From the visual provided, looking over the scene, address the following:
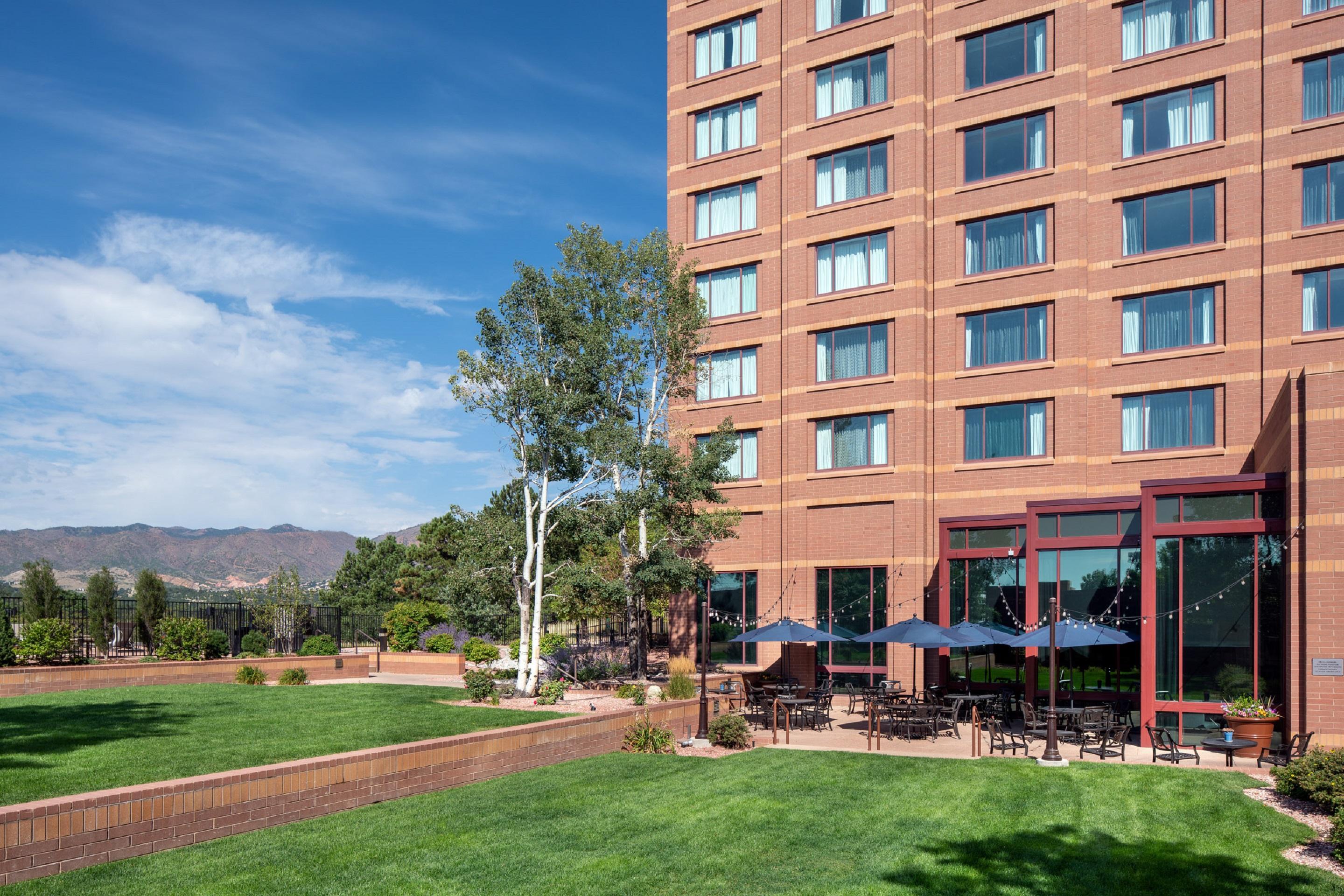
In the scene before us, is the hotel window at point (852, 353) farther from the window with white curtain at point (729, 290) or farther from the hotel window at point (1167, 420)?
the hotel window at point (1167, 420)

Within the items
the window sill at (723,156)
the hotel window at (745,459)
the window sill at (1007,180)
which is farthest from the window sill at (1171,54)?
the hotel window at (745,459)

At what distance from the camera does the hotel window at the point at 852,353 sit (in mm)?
34125

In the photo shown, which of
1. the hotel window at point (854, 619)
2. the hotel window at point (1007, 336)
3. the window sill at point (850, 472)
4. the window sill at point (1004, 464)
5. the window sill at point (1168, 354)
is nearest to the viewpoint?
the window sill at point (1168, 354)

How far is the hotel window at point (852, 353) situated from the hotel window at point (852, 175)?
457 centimetres

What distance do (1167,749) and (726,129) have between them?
2632 cm

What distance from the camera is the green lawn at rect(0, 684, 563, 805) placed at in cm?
1408

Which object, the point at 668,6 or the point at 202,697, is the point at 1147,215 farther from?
the point at 202,697

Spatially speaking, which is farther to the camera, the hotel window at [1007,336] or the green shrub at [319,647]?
the green shrub at [319,647]

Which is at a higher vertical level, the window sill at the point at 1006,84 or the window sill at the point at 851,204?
the window sill at the point at 1006,84

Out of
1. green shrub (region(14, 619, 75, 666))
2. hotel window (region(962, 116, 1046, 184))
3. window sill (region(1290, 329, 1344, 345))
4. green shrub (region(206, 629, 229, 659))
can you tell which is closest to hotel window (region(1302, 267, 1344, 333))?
window sill (region(1290, 329, 1344, 345))

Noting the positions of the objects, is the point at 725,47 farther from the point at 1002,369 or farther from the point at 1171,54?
the point at 1002,369

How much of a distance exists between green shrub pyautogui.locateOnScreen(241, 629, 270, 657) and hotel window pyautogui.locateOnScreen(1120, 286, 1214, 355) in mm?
29334

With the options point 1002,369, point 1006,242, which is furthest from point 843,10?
point 1002,369

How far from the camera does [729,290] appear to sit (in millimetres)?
37875
